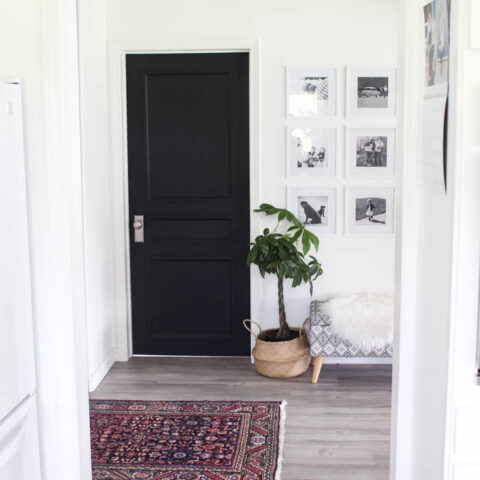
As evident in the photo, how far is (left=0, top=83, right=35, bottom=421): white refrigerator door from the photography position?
1971mm

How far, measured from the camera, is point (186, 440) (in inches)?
131

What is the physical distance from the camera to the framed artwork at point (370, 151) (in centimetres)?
444

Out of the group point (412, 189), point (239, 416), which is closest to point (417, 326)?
point (412, 189)

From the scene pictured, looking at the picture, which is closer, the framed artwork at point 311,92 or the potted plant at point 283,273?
the potted plant at point 283,273

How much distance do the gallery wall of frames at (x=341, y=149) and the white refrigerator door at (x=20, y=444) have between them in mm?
2658

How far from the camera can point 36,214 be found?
214 cm

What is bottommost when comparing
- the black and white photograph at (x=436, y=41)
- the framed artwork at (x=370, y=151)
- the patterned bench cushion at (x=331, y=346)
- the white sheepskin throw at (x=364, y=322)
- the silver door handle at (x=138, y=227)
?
the patterned bench cushion at (x=331, y=346)

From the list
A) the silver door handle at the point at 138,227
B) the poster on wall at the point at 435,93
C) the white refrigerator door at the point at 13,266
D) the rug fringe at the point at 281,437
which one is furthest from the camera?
the silver door handle at the point at 138,227

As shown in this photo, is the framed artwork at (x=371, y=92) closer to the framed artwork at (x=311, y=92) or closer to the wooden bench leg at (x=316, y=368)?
the framed artwork at (x=311, y=92)

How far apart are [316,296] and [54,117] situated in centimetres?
280

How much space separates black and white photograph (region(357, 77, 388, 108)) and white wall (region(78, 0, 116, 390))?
167 cm

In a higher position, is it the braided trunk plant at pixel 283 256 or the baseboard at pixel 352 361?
the braided trunk plant at pixel 283 256

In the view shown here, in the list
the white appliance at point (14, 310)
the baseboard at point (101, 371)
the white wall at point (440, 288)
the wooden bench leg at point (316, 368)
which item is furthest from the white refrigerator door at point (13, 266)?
the wooden bench leg at point (316, 368)

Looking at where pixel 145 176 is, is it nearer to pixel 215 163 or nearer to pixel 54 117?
pixel 215 163
